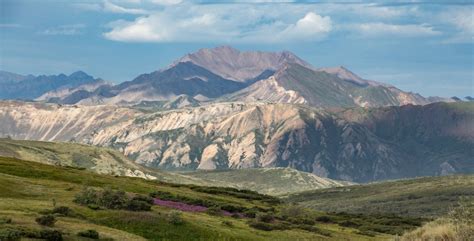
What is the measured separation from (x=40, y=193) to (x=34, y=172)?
30.2m

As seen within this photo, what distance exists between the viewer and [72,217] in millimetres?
55688

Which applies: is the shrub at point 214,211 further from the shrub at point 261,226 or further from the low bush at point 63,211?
the low bush at point 63,211

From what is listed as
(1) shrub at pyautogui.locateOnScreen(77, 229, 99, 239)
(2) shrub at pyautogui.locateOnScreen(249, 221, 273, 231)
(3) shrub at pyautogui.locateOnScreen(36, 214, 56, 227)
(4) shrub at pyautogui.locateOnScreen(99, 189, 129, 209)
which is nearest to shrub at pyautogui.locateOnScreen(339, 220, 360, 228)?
(2) shrub at pyautogui.locateOnScreen(249, 221, 273, 231)

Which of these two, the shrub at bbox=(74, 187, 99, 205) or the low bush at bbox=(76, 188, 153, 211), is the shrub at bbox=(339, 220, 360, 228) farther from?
the shrub at bbox=(74, 187, 99, 205)

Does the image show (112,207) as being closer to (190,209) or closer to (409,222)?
(190,209)

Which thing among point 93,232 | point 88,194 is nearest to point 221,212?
point 88,194

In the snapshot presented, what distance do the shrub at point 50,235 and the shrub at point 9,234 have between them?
5.29 ft

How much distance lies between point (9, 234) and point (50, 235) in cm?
311

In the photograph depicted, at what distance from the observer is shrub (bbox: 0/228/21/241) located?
39531mm

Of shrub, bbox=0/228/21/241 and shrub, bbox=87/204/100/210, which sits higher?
shrub, bbox=0/228/21/241

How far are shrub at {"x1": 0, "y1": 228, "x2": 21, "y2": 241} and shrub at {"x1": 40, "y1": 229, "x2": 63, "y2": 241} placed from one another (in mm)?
1613

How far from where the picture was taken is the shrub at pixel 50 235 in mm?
42469

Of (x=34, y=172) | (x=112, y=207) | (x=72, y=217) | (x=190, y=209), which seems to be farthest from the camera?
(x=34, y=172)

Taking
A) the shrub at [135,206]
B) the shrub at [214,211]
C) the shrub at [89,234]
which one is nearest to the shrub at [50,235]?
the shrub at [89,234]
